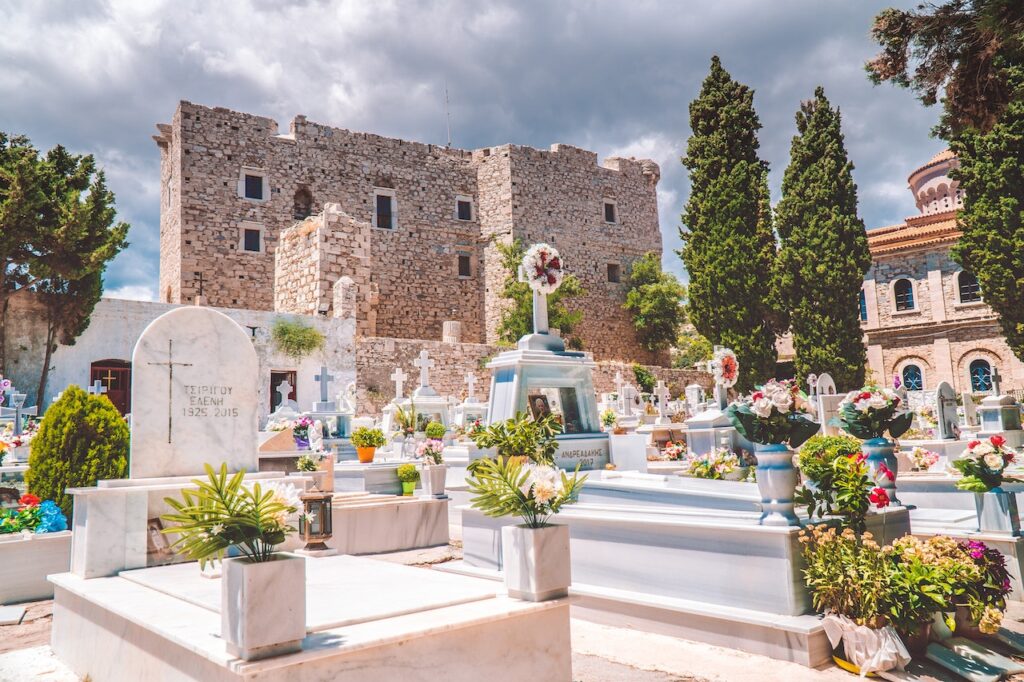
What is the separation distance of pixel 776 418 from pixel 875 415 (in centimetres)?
210

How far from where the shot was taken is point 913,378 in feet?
90.4

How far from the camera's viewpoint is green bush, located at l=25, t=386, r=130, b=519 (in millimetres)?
6621

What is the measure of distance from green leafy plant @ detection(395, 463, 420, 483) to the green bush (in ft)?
11.9

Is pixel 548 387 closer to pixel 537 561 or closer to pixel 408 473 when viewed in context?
pixel 408 473

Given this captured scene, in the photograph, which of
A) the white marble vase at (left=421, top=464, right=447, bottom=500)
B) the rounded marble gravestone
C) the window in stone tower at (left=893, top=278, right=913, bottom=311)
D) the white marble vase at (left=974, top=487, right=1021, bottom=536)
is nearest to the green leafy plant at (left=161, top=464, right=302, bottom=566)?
the rounded marble gravestone

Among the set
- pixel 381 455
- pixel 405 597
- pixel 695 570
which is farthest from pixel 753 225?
pixel 405 597

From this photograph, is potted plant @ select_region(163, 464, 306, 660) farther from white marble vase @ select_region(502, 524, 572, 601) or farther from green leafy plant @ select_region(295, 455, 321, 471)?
green leafy plant @ select_region(295, 455, 321, 471)

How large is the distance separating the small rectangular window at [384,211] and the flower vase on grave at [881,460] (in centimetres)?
2534

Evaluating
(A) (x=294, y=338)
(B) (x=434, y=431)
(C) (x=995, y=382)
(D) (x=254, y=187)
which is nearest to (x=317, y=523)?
(B) (x=434, y=431)

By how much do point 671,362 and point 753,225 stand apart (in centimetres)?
1305

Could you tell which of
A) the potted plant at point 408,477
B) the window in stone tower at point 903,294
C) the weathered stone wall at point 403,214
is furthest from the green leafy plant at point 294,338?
the window in stone tower at point 903,294

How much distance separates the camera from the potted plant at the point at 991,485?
5348 mm

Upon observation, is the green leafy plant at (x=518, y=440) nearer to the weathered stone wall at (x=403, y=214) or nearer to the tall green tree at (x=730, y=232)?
the tall green tree at (x=730, y=232)

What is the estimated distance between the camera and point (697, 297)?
22.3m
